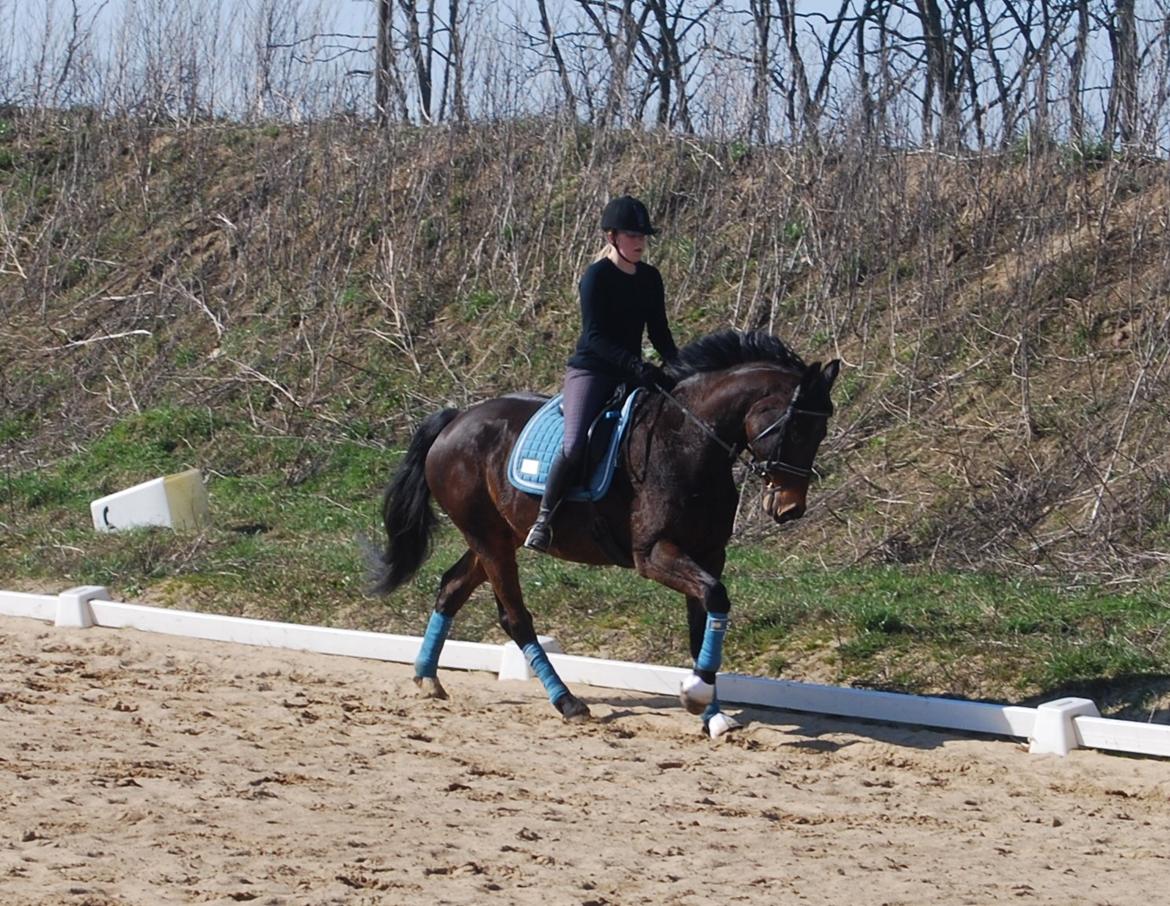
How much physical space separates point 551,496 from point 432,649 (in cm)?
124

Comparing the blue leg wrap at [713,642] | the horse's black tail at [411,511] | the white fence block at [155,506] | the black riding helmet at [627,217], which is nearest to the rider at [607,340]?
the black riding helmet at [627,217]

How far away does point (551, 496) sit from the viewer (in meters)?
7.79

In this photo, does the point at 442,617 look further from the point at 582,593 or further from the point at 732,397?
the point at 732,397

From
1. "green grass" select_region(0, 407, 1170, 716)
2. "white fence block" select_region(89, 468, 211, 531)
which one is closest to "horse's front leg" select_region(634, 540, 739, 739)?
"green grass" select_region(0, 407, 1170, 716)

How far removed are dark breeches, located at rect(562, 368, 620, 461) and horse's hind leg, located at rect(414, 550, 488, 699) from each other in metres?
1.15

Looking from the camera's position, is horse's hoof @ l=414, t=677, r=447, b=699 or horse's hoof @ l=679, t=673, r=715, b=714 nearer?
horse's hoof @ l=679, t=673, r=715, b=714

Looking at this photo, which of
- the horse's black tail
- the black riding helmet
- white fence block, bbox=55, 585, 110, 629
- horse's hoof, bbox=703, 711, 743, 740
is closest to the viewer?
horse's hoof, bbox=703, 711, 743, 740

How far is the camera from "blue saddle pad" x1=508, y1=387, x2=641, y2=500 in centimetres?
779

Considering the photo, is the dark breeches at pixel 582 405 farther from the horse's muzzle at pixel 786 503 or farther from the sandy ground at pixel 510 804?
the sandy ground at pixel 510 804

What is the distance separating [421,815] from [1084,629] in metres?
4.31

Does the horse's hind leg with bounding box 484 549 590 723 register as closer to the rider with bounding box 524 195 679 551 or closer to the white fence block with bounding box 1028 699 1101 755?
the rider with bounding box 524 195 679 551

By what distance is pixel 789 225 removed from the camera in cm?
1578

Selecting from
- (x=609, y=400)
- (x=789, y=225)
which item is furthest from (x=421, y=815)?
(x=789, y=225)

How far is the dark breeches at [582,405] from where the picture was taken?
7.75 metres
